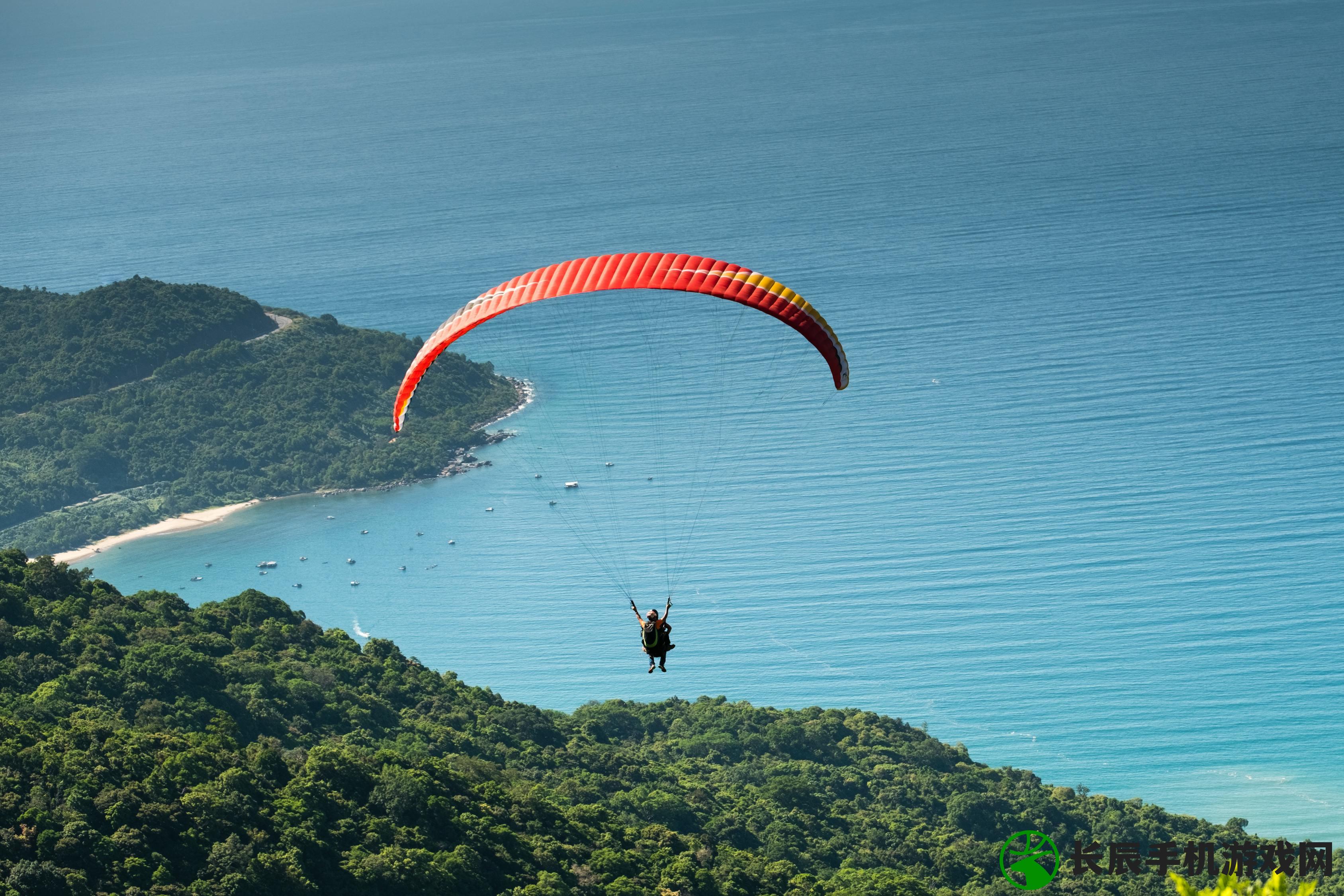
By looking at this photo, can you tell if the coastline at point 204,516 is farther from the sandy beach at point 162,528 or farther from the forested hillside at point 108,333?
the forested hillside at point 108,333

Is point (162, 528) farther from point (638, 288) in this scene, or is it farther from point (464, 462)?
point (638, 288)

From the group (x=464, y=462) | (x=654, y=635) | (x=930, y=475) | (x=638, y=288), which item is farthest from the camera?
(x=464, y=462)

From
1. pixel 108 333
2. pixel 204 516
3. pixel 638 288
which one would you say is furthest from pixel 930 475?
pixel 638 288

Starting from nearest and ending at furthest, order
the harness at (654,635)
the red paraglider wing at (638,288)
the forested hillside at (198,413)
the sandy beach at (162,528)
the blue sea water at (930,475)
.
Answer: the harness at (654,635) → the red paraglider wing at (638,288) → the blue sea water at (930,475) → the sandy beach at (162,528) → the forested hillside at (198,413)

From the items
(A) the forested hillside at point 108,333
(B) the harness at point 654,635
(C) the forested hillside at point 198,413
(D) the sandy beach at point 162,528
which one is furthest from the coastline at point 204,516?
(B) the harness at point 654,635

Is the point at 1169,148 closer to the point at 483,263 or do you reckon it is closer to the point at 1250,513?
the point at 483,263
